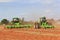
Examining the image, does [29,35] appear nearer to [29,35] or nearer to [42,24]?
[29,35]

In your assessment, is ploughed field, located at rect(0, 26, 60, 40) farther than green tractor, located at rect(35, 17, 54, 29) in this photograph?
No

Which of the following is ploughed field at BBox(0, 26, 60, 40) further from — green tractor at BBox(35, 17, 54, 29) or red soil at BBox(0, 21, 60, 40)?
green tractor at BBox(35, 17, 54, 29)

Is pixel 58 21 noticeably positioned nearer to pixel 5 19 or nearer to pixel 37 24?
pixel 5 19

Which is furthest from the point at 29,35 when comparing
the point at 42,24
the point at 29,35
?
the point at 42,24

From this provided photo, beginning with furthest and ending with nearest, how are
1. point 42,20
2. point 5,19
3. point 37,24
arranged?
1. point 5,19
2. point 42,20
3. point 37,24

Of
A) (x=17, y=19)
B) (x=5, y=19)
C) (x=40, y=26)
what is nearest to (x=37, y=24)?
(x=40, y=26)

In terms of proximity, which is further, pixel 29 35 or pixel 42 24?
pixel 42 24

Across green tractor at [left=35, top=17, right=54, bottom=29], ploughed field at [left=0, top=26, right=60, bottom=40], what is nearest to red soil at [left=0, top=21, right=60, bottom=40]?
ploughed field at [left=0, top=26, right=60, bottom=40]

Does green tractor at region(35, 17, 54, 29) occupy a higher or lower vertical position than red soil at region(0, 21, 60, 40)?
higher

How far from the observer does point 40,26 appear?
114 feet

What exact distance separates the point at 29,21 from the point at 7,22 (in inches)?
347

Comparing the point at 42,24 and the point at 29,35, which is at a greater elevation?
the point at 42,24

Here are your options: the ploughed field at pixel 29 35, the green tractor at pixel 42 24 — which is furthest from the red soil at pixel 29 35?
the green tractor at pixel 42 24

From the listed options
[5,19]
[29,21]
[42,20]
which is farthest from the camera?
[29,21]
